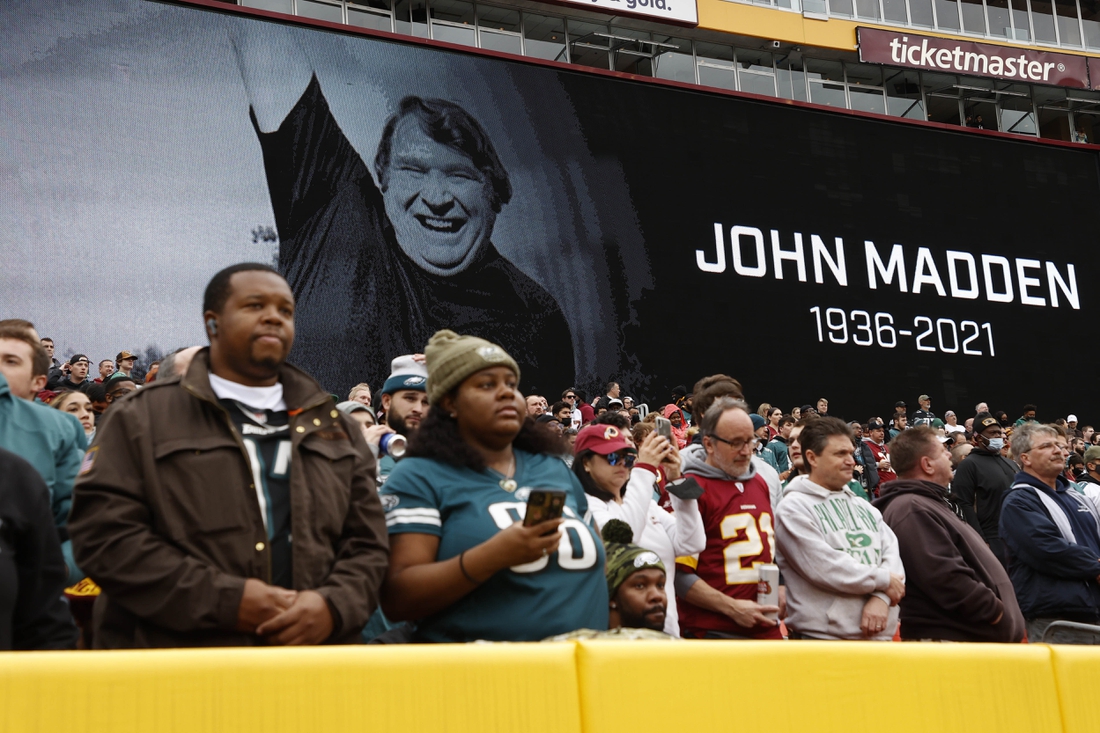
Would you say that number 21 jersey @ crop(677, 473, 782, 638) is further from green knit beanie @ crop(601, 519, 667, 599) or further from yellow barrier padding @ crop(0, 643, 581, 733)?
yellow barrier padding @ crop(0, 643, 581, 733)

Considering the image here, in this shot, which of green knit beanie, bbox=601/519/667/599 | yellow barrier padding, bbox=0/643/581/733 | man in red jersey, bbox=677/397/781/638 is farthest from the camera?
man in red jersey, bbox=677/397/781/638

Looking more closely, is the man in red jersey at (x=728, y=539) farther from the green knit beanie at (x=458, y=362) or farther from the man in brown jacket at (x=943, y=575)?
the green knit beanie at (x=458, y=362)

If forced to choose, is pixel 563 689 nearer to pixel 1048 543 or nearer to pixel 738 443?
pixel 738 443

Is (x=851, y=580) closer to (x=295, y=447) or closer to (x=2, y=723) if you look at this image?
(x=295, y=447)

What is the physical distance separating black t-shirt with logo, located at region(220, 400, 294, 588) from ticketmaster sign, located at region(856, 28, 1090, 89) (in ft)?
72.1

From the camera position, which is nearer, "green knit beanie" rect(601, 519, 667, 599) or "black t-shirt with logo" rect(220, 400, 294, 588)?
"black t-shirt with logo" rect(220, 400, 294, 588)

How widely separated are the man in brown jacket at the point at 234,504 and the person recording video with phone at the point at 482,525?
141mm

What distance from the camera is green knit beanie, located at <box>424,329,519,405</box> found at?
3.35 meters

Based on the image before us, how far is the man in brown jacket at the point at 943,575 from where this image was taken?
193 inches

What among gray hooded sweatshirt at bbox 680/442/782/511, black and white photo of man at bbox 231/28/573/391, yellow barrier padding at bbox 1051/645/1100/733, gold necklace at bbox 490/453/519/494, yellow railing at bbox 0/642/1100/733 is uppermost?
black and white photo of man at bbox 231/28/573/391

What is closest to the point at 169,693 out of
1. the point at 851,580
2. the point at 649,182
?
the point at 851,580

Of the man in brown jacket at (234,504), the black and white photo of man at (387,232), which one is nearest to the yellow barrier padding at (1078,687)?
the man in brown jacket at (234,504)

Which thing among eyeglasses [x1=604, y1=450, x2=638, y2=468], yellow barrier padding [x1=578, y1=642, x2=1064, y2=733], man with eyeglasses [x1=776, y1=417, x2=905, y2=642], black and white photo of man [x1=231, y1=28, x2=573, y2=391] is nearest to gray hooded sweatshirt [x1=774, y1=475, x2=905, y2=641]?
man with eyeglasses [x1=776, y1=417, x2=905, y2=642]

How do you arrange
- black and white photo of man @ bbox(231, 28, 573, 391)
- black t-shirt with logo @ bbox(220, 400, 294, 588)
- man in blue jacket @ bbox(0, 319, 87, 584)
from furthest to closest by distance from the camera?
black and white photo of man @ bbox(231, 28, 573, 391) → man in blue jacket @ bbox(0, 319, 87, 584) → black t-shirt with logo @ bbox(220, 400, 294, 588)
